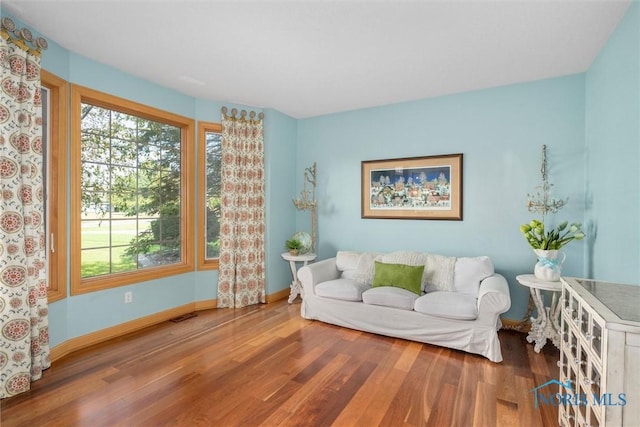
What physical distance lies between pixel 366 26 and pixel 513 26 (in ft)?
3.63

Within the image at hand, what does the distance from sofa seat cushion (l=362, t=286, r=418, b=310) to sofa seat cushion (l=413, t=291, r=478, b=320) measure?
78 mm

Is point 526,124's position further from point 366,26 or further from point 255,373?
point 255,373

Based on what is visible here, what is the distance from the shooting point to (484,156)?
3.57 m

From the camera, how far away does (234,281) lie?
414 centimetres

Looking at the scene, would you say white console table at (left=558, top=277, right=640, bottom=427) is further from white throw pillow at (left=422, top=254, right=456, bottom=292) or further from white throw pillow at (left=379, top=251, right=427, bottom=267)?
white throw pillow at (left=379, top=251, right=427, bottom=267)

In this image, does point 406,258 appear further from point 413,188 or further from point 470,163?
point 470,163

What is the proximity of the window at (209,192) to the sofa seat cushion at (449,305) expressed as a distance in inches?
104

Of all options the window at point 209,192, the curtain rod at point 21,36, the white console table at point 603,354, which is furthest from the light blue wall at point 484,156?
the curtain rod at point 21,36

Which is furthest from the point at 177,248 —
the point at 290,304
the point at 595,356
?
the point at 595,356

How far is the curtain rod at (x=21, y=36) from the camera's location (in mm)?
2164

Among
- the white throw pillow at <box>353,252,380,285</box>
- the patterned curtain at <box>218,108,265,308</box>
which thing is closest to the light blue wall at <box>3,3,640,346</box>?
the patterned curtain at <box>218,108,265,308</box>

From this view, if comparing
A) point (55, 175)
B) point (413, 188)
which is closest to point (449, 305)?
point (413, 188)

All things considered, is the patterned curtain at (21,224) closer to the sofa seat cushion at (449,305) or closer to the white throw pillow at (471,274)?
the sofa seat cushion at (449,305)

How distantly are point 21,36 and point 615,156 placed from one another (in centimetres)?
454
